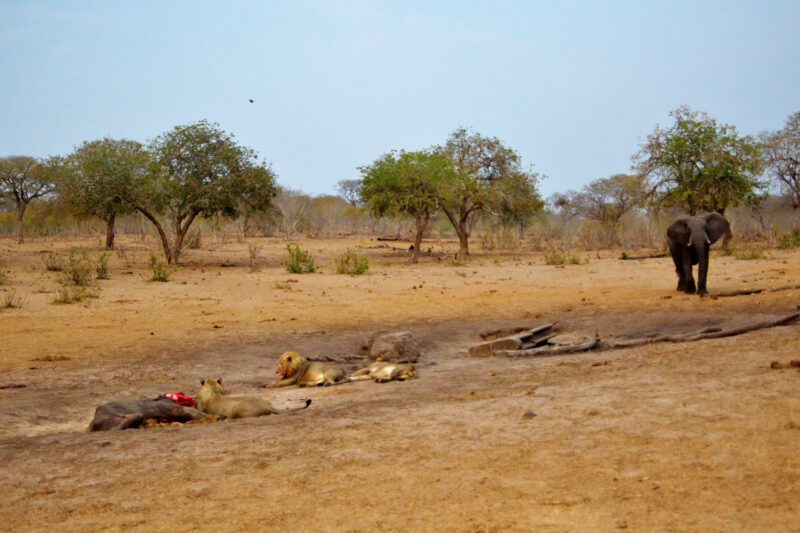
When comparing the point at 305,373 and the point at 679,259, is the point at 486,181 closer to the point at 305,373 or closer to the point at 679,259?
the point at 679,259

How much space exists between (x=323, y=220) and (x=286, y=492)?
184 feet

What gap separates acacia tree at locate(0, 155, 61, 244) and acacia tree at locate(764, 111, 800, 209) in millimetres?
35721

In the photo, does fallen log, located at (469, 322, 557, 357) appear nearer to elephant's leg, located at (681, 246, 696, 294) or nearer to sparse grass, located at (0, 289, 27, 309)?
elephant's leg, located at (681, 246, 696, 294)

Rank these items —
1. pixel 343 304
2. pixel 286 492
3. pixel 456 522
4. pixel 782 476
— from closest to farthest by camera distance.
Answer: pixel 456 522 → pixel 782 476 → pixel 286 492 → pixel 343 304

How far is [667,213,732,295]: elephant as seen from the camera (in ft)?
46.1

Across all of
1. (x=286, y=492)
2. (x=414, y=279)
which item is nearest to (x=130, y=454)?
A: (x=286, y=492)

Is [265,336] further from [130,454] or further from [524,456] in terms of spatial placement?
[524,456]

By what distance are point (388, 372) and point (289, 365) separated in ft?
4.05

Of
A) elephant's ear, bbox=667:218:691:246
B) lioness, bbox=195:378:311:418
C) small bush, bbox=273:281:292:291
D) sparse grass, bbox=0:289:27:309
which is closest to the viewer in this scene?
lioness, bbox=195:378:311:418

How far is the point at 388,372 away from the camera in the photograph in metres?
8.38

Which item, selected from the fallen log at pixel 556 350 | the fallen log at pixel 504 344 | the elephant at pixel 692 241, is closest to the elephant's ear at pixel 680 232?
the elephant at pixel 692 241

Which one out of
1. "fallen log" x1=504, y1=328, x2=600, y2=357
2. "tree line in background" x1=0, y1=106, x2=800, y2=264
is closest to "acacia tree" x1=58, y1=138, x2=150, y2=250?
"tree line in background" x1=0, y1=106, x2=800, y2=264

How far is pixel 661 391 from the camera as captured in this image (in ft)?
19.4

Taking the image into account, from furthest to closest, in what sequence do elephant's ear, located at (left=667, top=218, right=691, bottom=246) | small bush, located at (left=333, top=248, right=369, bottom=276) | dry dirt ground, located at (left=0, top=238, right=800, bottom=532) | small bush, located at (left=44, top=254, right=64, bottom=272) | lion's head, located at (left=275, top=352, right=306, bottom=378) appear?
small bush, located at (left=44, top=254, right=64, bottom=272) → small bush, located at (left=333, top=248, right=369, bottom=276) → elephant's ear, located at (left=667, top=218, right=691, bottom=246) → lion's head, located at (left=275, top=352, right=306, bottom=378) → dry dirt ground, located at (left=0, top=238, right=800, bottom=532)
